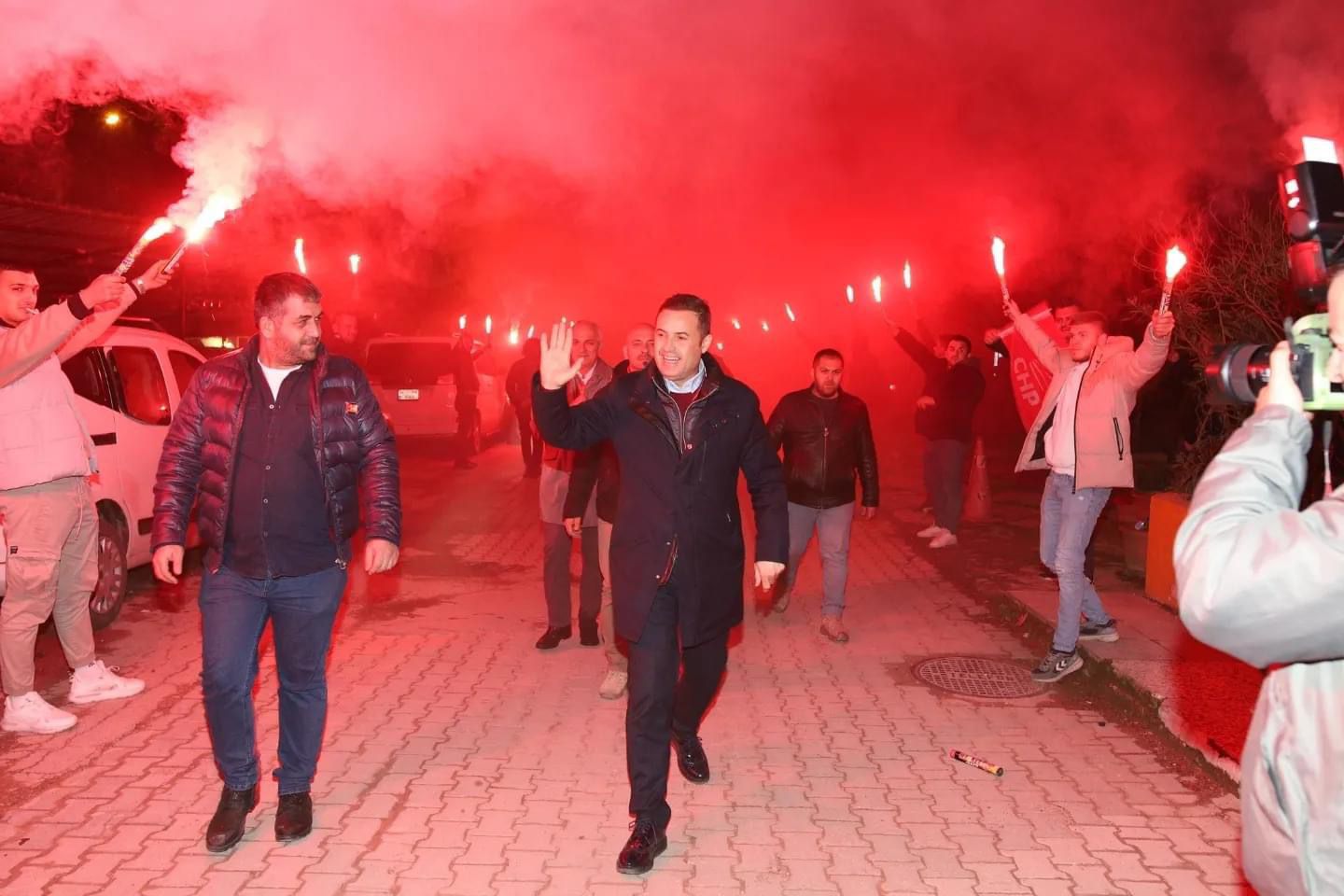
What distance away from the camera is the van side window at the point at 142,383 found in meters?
7.31

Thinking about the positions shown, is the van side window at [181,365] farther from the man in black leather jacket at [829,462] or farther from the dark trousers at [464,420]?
the dark trousers at [464,420]

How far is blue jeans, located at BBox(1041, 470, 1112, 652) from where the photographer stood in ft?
19.5

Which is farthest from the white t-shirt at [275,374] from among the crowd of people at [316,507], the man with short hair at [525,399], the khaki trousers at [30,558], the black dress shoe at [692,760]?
the man with short hair at [525,399]

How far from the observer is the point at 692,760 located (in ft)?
15.2

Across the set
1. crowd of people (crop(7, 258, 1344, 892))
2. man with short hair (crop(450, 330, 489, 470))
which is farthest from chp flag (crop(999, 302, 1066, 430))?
man with short hair (crop(450, 330, 489, 470))

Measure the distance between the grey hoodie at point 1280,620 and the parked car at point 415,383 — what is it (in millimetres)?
15144

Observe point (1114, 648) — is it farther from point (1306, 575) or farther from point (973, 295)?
point (973, 295)

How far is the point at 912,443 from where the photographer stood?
2041 cm

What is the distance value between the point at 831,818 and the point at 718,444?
5.17ft

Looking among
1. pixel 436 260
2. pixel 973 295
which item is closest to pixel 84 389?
pixel 973 295

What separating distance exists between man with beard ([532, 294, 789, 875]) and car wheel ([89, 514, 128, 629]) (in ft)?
13.6

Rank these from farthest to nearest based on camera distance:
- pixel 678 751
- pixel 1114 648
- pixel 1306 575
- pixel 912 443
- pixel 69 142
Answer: pixel 912 443, pixel 69 142, pixel 1114 648, pixel 678 751, pixel 1306 575

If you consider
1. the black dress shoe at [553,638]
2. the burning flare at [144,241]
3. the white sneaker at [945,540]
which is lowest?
the white sneaker at [945,540]

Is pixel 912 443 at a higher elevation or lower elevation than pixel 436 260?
lower
